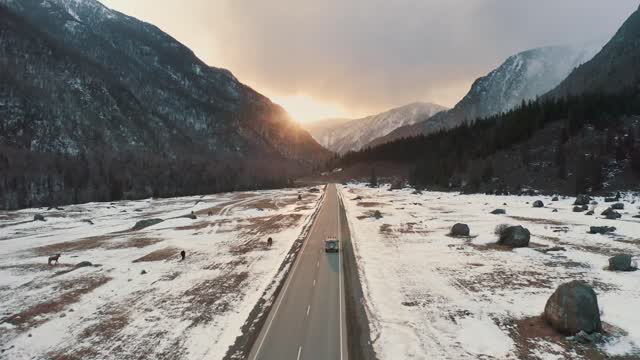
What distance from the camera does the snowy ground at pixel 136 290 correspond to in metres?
25.7

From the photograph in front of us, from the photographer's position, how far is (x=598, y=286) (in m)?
33.5

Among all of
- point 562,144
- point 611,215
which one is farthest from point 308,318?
point 562,144

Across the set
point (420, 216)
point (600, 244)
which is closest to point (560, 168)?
point (420, 216)

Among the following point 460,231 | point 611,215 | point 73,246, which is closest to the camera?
point 460,231

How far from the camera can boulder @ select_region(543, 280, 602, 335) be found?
2447 centimetres

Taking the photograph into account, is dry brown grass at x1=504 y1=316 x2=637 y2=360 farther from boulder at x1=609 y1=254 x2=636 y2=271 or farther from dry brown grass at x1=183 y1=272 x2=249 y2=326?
dry brown grass at x1=183 y1=272 x2=249 y2=326

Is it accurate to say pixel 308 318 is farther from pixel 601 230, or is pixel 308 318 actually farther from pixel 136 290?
pixel 601 230

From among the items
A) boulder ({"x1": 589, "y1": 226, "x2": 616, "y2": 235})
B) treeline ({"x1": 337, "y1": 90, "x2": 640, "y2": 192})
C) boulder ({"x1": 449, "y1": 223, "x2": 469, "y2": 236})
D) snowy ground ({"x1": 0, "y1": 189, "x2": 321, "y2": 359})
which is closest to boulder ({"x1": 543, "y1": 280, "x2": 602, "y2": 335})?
snowy ground ({"x1": 0, "y1": 189, "x2": 321, "y2": 359})

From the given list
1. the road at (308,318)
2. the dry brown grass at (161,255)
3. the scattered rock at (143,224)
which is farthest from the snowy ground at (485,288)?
the scattered rock at (143,224)

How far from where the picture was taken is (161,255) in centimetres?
5225

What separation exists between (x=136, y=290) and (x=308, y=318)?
18376 mm

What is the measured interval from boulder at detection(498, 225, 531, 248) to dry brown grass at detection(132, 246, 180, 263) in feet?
135

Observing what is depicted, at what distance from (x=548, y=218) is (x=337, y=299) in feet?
181

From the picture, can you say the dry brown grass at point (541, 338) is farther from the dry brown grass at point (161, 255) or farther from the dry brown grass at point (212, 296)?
the dry brown grass at point (161, 255)
